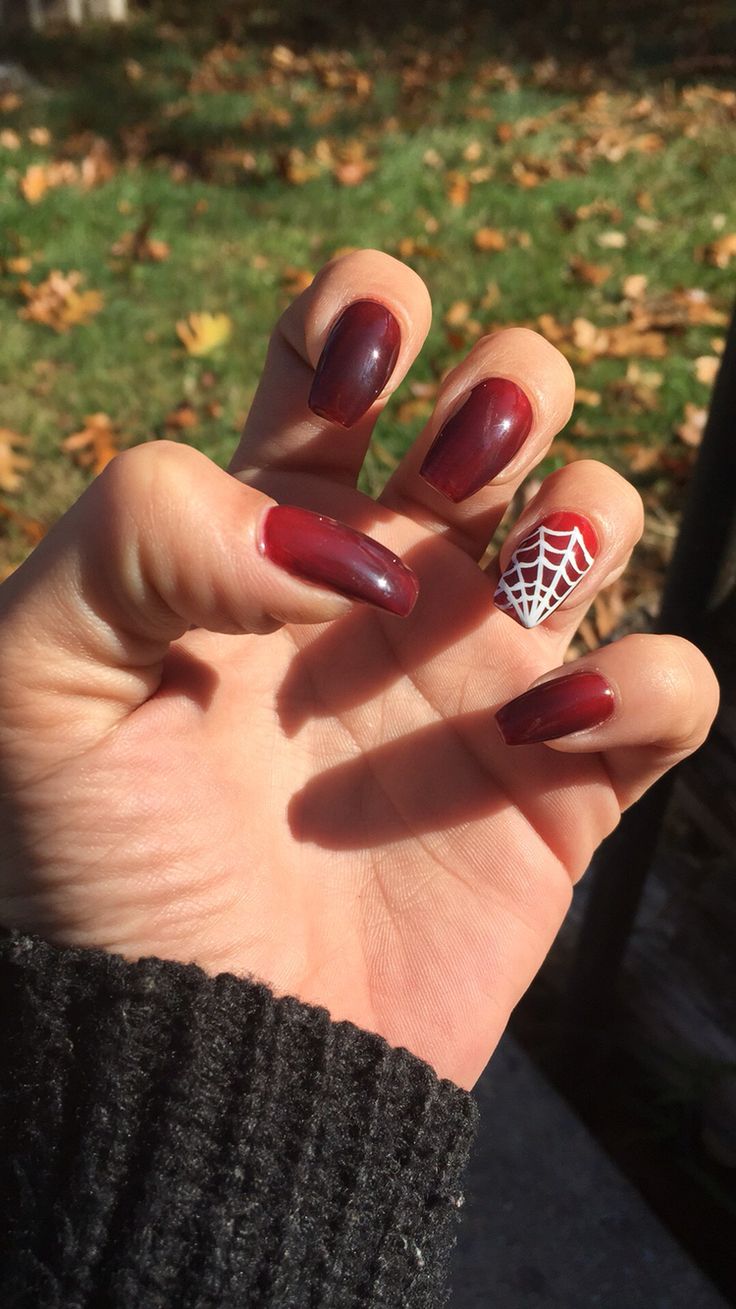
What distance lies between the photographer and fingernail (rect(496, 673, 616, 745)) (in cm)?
149

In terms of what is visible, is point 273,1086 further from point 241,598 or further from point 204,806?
point 241,598

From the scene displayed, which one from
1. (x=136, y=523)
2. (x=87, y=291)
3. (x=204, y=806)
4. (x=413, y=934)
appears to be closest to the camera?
(x=136, y=523)

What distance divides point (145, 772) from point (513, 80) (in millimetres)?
7414

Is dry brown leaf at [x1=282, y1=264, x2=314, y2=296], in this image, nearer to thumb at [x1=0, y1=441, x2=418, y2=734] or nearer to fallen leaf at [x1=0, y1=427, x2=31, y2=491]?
fallen leaf at [x1=0, y1=427, x2=31, y2=491]

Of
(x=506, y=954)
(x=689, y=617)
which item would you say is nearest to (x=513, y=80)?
(x=689, y=617)

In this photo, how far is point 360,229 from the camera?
18.0 ft

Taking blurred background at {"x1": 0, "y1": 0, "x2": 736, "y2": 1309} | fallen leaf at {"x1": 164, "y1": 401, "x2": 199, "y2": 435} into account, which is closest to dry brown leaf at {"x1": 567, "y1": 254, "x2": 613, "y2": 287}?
blurred background at {"x1": 0, "y1": 0, "x2": 736, "y2": 1309}

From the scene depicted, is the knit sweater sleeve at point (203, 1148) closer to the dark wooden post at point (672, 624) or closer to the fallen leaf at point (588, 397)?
the dark wooden post at point (672, 624)

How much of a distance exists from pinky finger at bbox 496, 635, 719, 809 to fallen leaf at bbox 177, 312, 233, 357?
362 centimetres

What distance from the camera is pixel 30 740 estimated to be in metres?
1.36

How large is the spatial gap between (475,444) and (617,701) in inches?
17.3

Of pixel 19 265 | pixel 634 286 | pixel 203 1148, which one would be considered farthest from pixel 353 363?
pixel 19 265

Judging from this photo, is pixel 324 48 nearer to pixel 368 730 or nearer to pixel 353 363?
pixel 353 363

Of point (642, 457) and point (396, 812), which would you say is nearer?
point (396, 812)
